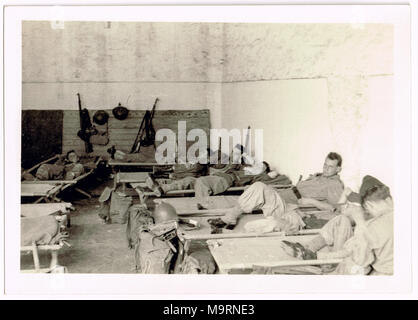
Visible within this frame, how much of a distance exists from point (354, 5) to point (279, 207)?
5.56 ft

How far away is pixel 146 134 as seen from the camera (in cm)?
471

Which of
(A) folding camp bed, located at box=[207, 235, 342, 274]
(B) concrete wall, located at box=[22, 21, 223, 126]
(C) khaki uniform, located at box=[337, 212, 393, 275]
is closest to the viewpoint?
(A) folding camp bed, located at box=[207, 235, 342, 274]

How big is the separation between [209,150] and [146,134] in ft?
2.29

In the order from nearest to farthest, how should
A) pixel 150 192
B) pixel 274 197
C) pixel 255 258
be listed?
pixel 255 258
pixel 274 197
pixel 150 192

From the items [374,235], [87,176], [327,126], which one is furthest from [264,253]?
[87,176]

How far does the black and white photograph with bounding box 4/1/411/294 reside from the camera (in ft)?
12.6

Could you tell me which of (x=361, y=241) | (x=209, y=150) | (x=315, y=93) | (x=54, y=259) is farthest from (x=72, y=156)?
(x=361, y=241)

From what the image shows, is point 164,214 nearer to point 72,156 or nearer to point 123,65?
point 72,156

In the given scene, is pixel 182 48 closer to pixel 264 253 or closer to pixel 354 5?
pixel 354 5

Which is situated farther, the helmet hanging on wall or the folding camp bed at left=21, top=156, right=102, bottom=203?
the helmet hanging on wall

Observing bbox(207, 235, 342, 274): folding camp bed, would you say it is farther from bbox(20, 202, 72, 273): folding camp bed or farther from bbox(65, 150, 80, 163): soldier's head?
bbox(65, 150, 80, 163): soldier's head

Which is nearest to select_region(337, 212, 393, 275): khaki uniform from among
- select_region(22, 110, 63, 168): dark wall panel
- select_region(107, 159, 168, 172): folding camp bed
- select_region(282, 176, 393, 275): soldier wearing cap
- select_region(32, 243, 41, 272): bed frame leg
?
select_region(282, 176, 393, 275): soldier wearing cap

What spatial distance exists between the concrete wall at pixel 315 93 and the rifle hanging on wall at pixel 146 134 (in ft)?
2.23

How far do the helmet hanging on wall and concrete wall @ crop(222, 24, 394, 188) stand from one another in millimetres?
982
